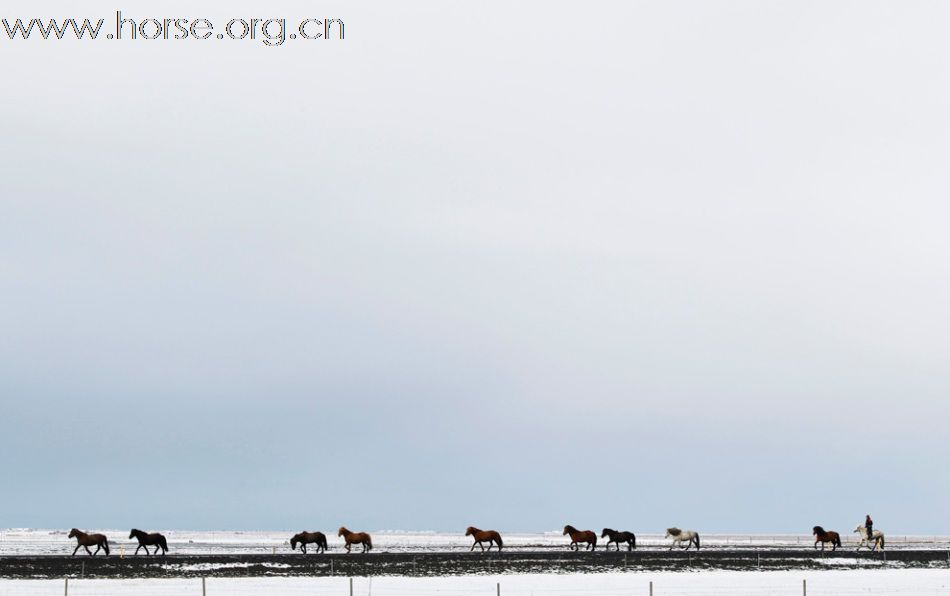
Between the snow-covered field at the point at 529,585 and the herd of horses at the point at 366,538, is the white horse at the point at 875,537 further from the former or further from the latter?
the snow-covered field at the point at 529,585

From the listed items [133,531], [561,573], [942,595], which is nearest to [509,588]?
[561,573]

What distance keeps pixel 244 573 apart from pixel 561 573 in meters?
12.5

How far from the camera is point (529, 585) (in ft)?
132

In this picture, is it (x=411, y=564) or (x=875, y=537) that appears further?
(x=875, y=537)

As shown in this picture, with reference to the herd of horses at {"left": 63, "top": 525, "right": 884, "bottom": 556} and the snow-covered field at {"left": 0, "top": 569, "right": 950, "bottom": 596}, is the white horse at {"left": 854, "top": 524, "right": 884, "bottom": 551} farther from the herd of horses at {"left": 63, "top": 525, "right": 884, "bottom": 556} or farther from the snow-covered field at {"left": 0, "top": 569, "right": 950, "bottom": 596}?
the snow-covered field at {"left": 0, "top": 569, "right": 950, "bottom": 596}

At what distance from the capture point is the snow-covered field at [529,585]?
1473 inches

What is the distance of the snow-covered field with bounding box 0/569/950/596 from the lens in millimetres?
37406

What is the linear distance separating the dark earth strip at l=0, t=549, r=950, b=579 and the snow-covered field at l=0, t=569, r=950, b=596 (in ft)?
10.2

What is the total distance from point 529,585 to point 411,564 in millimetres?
11767

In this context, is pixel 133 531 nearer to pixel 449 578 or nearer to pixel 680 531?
pixel 449 578

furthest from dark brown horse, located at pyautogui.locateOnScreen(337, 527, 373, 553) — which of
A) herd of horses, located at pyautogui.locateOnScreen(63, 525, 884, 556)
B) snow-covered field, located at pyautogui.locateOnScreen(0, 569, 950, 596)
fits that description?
snow-covered field, located at pyautogui.locateOnScreen(0, 569, 950, 596)

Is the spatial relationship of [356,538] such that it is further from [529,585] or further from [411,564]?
[529,585]

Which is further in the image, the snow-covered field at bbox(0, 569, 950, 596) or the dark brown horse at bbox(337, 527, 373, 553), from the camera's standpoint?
the dark brown horse at bbox(337, 527, 373, 553)

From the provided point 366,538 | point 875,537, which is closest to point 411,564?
point 366,538
